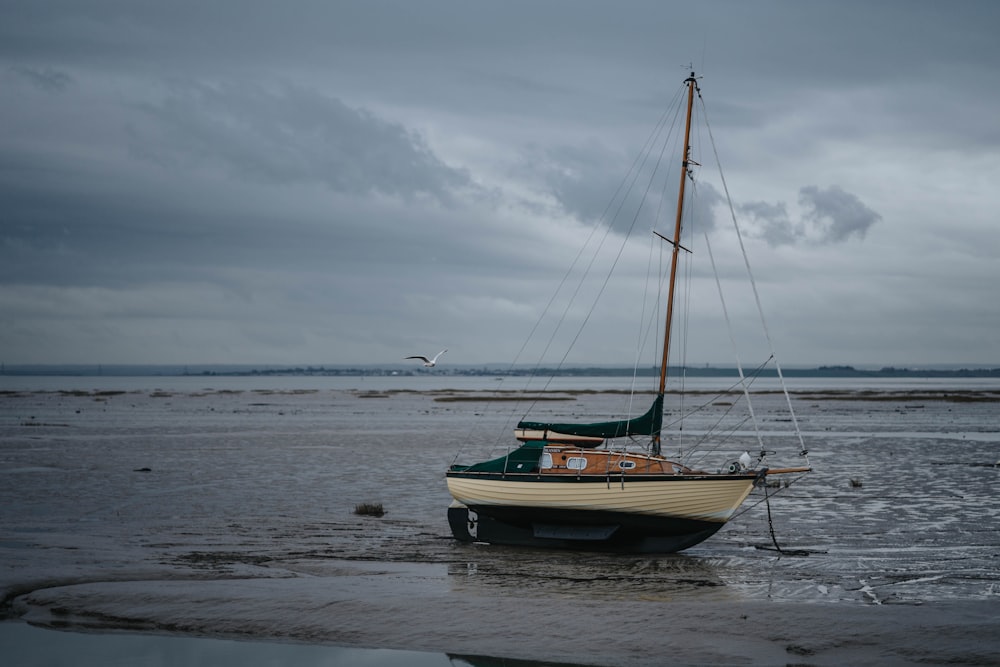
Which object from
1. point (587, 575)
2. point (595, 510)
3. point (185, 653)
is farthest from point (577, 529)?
point (185, 653)

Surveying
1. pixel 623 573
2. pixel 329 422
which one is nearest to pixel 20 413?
pixel 329 422

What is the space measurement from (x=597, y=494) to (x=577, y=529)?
4.19 ft

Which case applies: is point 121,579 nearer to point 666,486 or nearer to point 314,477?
point 666,486

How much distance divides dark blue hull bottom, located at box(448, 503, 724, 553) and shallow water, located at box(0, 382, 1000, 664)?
0.50m

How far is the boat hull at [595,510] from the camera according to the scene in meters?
23.0

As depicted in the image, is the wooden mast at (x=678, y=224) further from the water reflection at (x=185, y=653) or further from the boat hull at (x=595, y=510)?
the water reflection at (x=185, y=653)

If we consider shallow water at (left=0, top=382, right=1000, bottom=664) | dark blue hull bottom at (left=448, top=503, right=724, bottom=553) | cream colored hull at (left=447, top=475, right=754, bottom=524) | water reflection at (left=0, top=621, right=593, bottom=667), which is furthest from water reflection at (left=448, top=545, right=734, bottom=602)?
water reflection at (left=0, top=621, right=593, bottom=667)

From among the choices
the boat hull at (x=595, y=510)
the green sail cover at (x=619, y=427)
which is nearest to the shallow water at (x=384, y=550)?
the boat hull at (x=595, y=510)

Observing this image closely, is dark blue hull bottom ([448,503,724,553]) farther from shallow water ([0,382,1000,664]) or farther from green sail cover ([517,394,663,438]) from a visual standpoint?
green sail cover ([517,394,663,438])

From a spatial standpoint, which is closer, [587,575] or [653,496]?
[587,575]

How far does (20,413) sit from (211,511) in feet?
216

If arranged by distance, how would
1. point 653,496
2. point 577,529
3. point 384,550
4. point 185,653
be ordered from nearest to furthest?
point 185,653 < point 653,496 < point 384,550 < point 577,529

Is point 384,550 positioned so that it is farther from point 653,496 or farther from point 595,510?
point 653,496

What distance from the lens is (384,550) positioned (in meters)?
23.4
